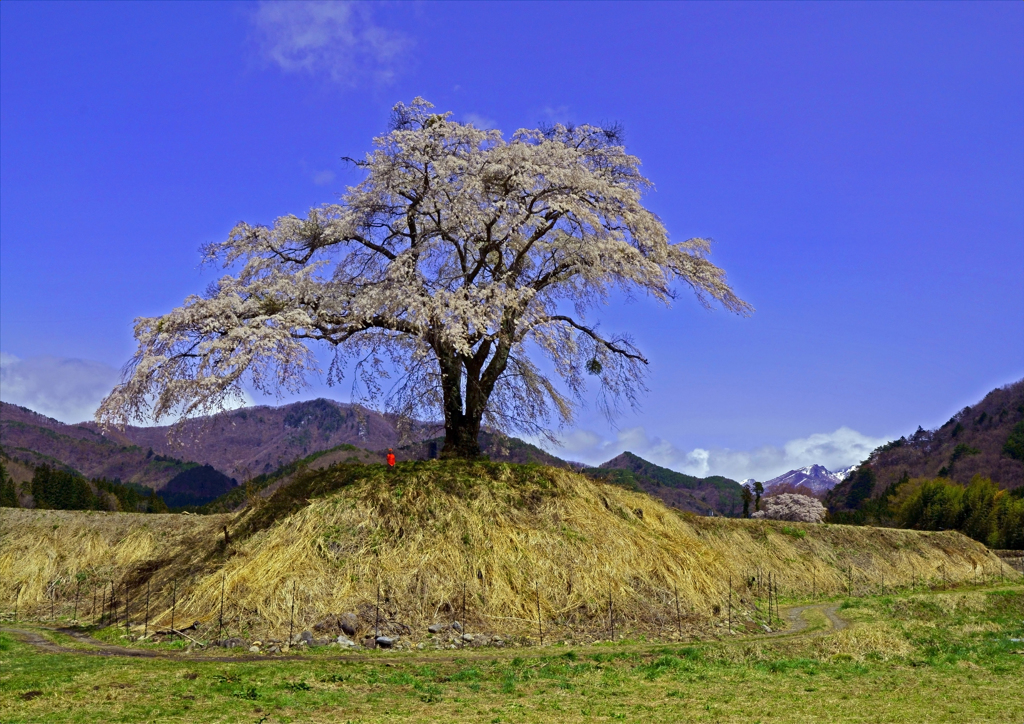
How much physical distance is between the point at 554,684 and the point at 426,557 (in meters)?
7.74

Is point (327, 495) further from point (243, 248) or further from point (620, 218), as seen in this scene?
point (620, 218)

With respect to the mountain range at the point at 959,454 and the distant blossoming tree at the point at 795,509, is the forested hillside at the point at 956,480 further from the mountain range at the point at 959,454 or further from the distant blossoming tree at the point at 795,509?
the distant blossoming tree at the point at 795,509

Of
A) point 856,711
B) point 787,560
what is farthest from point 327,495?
point 787,560

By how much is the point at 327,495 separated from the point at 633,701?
523 inches

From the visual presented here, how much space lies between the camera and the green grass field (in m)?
11.2

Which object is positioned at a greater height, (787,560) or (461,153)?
(461,153)

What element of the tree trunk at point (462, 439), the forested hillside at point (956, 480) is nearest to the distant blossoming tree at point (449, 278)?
the tree trunk at point (462, 439)

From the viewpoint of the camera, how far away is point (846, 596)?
32625mm

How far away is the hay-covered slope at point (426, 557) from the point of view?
63.8ft

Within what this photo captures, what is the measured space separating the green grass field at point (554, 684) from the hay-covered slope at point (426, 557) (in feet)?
7.56

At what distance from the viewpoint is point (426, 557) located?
2066cm

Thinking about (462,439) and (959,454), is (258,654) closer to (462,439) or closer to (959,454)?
(462,439)

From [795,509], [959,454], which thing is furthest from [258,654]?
[959,454]

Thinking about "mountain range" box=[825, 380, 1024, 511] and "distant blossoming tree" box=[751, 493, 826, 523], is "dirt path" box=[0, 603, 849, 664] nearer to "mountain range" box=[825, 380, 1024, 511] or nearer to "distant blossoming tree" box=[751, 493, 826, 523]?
"distant blossoming tree" box=[751, 493, 826, 523]
